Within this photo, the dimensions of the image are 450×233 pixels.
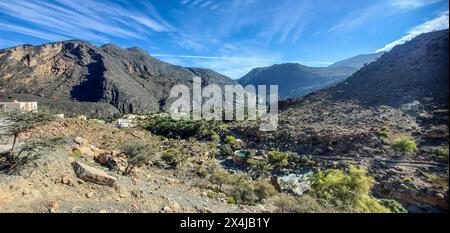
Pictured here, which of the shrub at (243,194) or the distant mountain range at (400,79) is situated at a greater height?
the distant mountain range at (400,79)

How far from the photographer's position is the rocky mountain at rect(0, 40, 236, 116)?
305 feet

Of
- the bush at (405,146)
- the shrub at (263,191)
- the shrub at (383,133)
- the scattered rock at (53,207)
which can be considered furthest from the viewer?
the shrub at (383,133)

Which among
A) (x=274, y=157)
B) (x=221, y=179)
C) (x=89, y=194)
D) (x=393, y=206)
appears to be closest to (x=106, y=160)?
(x=89, y=194)

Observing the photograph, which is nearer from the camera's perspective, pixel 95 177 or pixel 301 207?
pixel 301 207

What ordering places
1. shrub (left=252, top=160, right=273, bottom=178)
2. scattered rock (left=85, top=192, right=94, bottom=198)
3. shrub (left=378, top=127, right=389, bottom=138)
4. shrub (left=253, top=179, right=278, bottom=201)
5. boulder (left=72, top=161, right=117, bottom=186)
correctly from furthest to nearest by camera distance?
shrub (left=378, top=127, right=389, bottom=138)
shrub (left=252, top=160, right=273, bottom=178)
shrub (left=253, top=179, right=278, bottom=201)
boulder (left=72, top=161, right=117, bottom=186)
scattered rock (left=85, top=192, right=94, bottom=198)

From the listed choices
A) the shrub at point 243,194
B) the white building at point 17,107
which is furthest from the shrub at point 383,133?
the white building at point 17,107

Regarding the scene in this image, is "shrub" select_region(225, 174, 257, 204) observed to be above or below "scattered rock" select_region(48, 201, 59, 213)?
below

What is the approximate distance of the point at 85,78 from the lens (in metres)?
112

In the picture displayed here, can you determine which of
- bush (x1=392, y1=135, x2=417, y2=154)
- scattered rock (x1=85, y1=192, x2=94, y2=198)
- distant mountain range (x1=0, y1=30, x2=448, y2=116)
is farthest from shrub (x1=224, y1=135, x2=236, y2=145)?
scattered rock (x1=85, y1=192, x2=94, y2=198)

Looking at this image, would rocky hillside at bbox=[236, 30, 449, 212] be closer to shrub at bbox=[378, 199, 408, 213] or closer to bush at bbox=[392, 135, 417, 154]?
bush at bbox=[392, 135, 417, 154]

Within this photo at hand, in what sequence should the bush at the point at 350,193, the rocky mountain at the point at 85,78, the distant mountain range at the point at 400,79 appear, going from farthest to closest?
1. the rocky mountain at the point at 85,78
2. the distant mountain range at the point at 400,79
3. the bush at the point at 350,193

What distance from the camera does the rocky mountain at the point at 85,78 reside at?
92938 mm

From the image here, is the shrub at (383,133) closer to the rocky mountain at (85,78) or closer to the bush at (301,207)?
the bush at (301,207)

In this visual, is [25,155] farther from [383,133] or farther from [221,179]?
[383,133]
